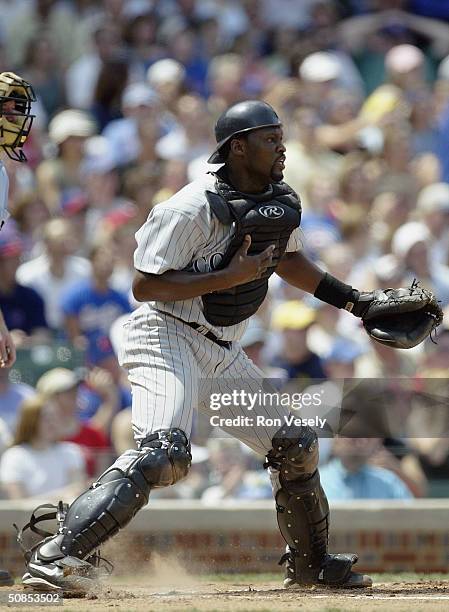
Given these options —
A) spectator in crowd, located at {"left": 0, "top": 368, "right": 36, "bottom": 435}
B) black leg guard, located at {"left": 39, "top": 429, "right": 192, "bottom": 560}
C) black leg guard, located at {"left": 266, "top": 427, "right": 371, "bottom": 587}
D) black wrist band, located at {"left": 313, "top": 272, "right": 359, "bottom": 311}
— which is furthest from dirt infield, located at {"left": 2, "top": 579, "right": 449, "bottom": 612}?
spectator in crowd, located at {"left": 0, "top": 368, "right": 36, "bottom": 435}

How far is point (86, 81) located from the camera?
12531mm

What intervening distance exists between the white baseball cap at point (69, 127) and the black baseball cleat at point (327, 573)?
Result: 5827mm

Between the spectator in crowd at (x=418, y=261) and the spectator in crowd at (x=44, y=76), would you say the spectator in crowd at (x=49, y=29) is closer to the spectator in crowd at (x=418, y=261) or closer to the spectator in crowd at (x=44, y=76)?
the spectator in crowd at (x=44, y=76)

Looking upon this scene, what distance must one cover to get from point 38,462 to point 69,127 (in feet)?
13.2

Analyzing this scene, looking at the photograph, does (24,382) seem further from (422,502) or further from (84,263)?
(422,502)

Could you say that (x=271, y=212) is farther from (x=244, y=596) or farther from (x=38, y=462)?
(x=38, y=462)

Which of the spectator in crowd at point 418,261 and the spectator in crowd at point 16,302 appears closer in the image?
the spectator in crowd at point 16,302

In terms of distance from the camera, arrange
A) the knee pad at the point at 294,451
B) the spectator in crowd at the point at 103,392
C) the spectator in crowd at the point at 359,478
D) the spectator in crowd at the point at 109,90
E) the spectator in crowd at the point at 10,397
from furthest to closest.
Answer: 1. the spectator in crowd at the point at 109,90
2. the spectator in crowd at the point at 103,392
3. the spectator in crowd at the point at 10,397
4. the spectator in crowd at the point at 359,478
5. the knee pad at the point at 294,451

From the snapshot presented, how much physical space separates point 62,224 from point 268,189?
448 centimetres

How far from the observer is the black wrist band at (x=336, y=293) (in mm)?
6332

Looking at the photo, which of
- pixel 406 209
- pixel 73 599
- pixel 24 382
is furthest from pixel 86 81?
pixel 73 599

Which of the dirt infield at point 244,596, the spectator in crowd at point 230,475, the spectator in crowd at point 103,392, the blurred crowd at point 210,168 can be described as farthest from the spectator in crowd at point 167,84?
the dirt infield at point 244,596

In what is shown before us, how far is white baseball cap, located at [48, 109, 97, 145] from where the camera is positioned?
11.3 m

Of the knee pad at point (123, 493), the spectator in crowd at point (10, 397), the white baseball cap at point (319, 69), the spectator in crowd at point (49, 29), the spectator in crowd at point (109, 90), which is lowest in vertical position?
the spectator in crowd at point (10, 397)
